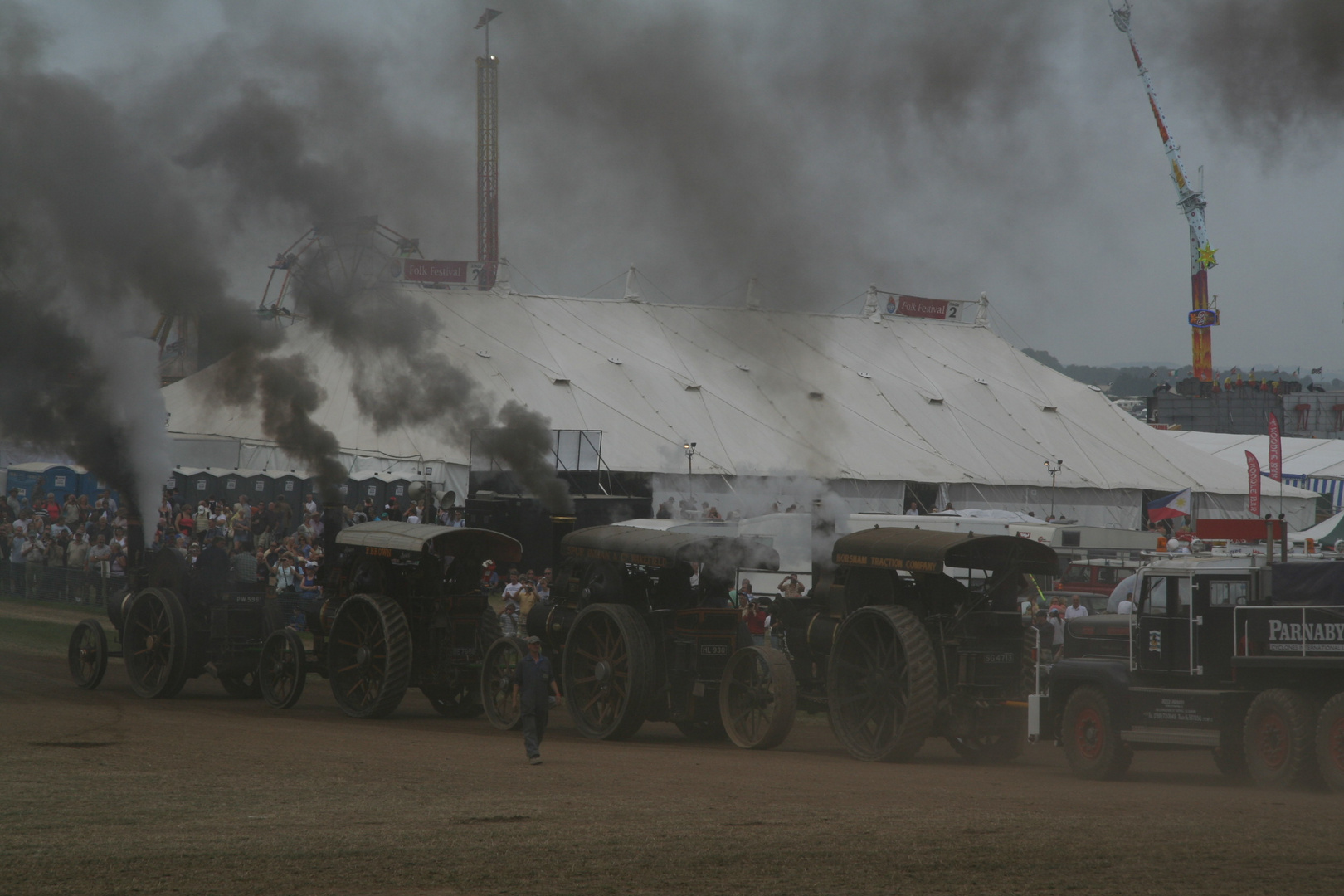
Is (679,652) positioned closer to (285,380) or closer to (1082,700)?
(1082,700)

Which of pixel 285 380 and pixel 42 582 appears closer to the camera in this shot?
pixel 285 380

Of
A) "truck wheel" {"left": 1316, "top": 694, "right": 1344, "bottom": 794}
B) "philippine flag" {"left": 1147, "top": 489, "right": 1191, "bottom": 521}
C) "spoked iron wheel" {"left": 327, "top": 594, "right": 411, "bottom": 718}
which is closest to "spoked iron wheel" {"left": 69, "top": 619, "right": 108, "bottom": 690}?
"spoked iron wheel" {"left": 327, "top": 594, "right": 411, "bottom": 718}

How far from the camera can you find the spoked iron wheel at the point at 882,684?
12422mm

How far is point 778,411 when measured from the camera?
33.0m

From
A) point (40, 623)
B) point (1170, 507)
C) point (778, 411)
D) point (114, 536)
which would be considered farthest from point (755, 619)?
point (1170, 507)

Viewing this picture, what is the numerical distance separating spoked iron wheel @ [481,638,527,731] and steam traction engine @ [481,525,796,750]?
36mm

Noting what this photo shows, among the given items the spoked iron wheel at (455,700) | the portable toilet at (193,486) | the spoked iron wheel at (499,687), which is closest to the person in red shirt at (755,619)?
the spoked iron wheel at (455,700)

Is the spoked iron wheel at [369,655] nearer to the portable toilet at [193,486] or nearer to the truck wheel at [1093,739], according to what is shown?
the truck wheel at [1093,739]

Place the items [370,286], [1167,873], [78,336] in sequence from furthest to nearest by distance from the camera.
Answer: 1. [370,286]
2. [78,336]
3. [1167,873]

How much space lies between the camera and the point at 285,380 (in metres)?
21.5

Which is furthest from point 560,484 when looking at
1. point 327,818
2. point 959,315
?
point 959,315

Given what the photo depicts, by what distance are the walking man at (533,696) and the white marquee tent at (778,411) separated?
48.9ft

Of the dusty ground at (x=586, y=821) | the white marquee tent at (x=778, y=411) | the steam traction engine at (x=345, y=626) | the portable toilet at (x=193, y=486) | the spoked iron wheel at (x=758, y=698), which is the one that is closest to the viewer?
the dusty ground at (x=586, y=821)

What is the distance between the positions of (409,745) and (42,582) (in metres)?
16.2
